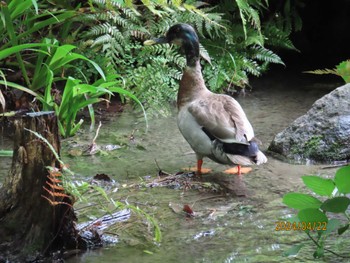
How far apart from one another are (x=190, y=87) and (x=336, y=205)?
285 centimetres

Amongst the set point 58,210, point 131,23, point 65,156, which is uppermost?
point 131,23

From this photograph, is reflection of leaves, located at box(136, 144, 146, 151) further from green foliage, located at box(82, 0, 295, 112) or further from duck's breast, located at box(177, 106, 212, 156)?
duck's breast, located at box(177, 106, 212, 156)

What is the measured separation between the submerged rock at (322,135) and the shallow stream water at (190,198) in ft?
0.52

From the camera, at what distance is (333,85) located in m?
7.00

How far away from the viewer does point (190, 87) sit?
4.70 metres

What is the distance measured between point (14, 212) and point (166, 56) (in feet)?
11.4

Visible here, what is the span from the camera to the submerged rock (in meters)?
4.72

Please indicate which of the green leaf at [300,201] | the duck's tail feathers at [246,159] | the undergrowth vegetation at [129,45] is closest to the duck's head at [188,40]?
the undergrowth vegetation at [129,45]

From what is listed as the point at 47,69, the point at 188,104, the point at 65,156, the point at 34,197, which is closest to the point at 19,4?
the point at 47,69

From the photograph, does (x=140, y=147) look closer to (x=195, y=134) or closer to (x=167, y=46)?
(x=195, y=134)

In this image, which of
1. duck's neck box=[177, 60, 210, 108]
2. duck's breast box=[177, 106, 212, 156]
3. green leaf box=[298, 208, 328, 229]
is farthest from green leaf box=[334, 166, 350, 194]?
duck's neck box=[177, 60, 210, 108]

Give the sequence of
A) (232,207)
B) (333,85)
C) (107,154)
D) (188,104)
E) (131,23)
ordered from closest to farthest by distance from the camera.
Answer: (232,207), (188,104), (107,154), (131,23), (333,85)

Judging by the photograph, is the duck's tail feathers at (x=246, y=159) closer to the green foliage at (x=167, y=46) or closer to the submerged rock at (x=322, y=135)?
the submerged rock at (x=322, y=135)

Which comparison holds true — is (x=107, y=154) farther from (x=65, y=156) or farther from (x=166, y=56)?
(x=166, y=56)
